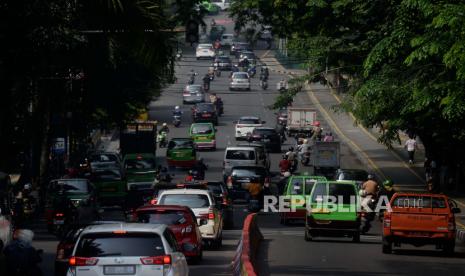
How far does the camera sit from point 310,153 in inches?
2753

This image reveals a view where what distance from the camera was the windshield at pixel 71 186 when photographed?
4281cm

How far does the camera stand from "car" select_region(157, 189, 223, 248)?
31078 mm

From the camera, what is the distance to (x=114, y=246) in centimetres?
1788

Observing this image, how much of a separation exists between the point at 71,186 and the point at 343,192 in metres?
12.1

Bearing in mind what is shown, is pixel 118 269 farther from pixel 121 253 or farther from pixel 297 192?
pixel 297 192

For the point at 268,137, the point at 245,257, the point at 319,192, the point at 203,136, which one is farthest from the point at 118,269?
the point at 203,136

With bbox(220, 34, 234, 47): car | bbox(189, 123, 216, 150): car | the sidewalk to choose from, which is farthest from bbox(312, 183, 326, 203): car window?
bbox(220, 34, 234, 47): car

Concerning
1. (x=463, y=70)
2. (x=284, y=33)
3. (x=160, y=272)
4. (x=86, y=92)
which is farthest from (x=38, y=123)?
(x=160, y=272)

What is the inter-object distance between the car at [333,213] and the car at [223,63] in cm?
8489

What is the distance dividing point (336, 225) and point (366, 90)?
8.03 m

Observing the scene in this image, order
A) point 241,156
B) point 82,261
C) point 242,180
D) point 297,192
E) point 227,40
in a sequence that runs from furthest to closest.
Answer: point 227,40
point 241,156
point 242,180
point 297,192
point 82,261

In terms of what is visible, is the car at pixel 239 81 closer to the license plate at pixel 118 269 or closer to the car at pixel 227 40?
the car at pixel 227 40

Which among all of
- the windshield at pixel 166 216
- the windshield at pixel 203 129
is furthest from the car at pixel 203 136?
the windshield at pixel 166 216

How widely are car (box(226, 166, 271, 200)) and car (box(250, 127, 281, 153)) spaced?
72.6 ft
